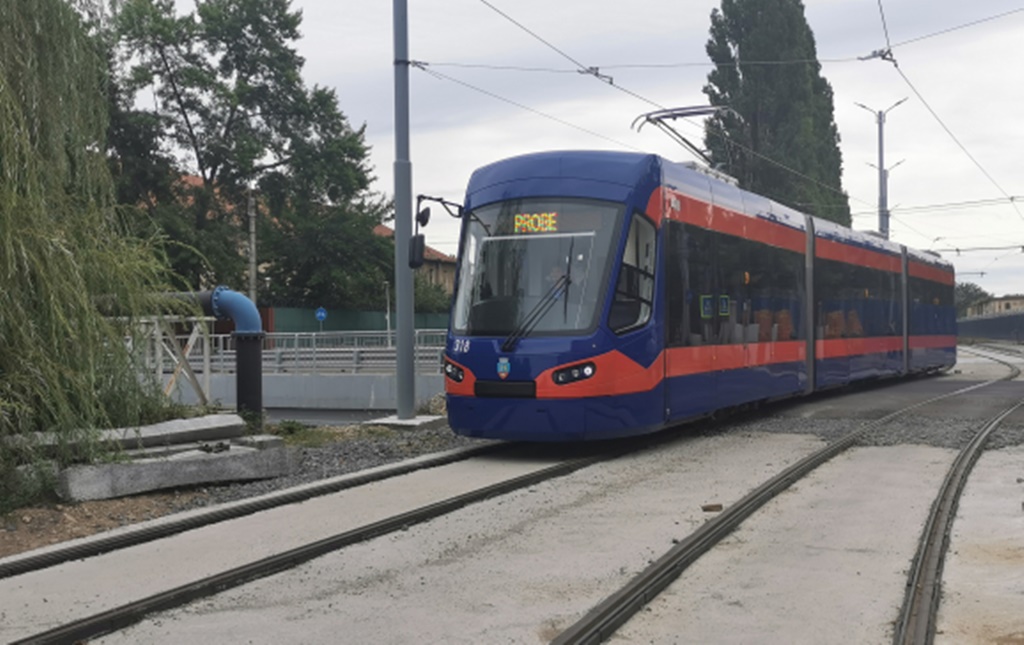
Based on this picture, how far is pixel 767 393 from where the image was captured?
16.3 meters

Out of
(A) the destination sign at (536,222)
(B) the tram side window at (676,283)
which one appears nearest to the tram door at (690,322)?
(B) the tram side window at (676,283)

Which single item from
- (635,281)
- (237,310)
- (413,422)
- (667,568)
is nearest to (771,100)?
(413,422)

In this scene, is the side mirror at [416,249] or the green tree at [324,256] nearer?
the side mirror at [416,249]

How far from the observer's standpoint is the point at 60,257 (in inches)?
373

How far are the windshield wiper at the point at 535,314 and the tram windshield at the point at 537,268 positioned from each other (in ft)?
0.03

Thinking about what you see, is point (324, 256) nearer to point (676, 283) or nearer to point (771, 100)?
point (771, 100)

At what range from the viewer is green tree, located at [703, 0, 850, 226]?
58.3 metres

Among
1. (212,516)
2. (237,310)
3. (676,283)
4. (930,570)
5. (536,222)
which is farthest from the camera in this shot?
(237,310)

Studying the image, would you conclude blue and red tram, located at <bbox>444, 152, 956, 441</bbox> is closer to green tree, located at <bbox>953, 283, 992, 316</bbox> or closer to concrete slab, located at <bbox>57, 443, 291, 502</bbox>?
concrete slab, located at <bbox>57, 443, 291, 502</bbox>

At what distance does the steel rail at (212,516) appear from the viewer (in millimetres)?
7211

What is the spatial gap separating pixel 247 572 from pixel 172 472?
356cm

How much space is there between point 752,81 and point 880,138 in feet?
36.4

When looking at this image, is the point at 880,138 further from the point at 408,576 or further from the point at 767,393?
the point at 408,576

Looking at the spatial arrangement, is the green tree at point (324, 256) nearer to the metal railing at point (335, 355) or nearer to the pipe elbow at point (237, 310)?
the metal railing at point (335, 355)
